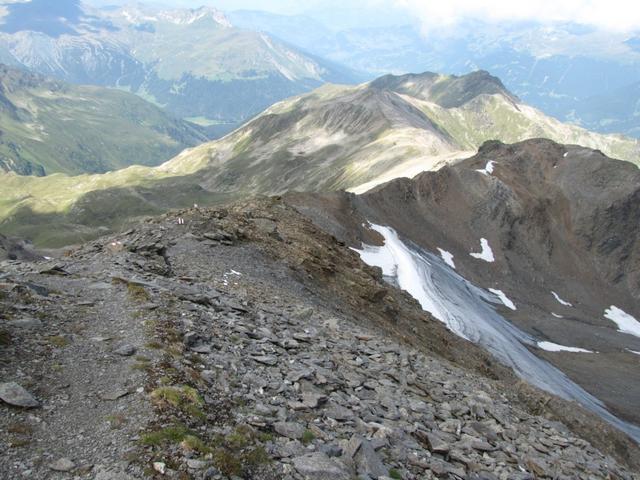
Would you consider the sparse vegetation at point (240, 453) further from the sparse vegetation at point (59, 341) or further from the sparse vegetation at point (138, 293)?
the sparse vegetation at point (138, 293)

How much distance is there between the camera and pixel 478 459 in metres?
14.9

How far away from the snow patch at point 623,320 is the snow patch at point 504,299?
1142 inches

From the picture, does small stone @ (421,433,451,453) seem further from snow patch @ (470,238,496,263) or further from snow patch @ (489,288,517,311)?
snow patch @ (470,238,496,263)

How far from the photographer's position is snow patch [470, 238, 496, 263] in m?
106

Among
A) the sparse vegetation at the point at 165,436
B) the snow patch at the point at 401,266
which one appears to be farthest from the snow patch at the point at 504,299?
the sparse vegetation at the point at 165,436

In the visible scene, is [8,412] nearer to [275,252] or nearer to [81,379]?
[81,379]

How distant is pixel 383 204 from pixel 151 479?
91.1m

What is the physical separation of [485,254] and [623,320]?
32600 millimetres

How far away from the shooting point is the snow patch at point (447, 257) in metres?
95.2

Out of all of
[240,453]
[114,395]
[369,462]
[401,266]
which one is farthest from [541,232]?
[114,395]

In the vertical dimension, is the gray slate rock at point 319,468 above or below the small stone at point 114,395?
above

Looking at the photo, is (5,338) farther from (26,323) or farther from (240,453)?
(240,453)

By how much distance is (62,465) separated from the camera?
10.0 m

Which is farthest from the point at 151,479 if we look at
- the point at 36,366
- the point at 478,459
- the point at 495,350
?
the point at 495,350
